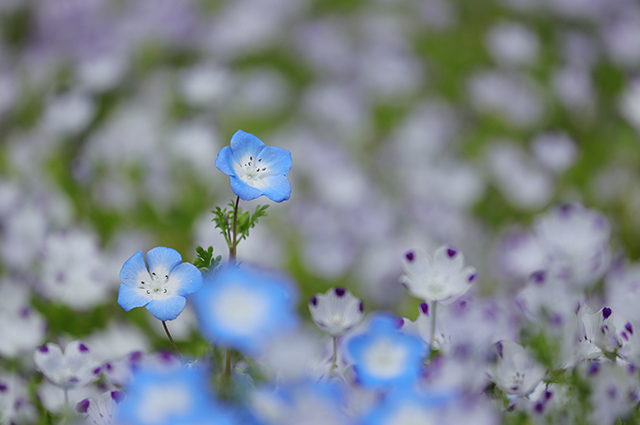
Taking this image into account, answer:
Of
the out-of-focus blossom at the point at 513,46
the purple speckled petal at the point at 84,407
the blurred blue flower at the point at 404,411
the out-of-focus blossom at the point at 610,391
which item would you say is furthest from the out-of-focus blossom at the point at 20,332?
the out-of-focus blossom at the point at 513,46

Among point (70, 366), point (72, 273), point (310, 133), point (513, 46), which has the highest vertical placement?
point (70, 366)

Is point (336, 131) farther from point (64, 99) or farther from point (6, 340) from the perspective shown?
point (6, 340)

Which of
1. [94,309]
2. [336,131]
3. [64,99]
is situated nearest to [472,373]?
[94,309]

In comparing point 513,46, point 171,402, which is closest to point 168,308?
point 171,402

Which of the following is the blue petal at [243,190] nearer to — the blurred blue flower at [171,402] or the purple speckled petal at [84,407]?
the blurred blue flower at [171,402]

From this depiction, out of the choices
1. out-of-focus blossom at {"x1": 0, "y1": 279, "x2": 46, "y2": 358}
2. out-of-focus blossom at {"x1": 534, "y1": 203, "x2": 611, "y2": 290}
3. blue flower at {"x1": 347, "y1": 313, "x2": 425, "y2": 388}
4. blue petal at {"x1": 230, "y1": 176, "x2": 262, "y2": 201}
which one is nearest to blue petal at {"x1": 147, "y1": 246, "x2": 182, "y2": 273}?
blue petal at {"x1": 230, "y1": 176, "x2": 262, "y2": 201}

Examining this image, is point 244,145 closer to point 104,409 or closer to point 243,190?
point 243,190

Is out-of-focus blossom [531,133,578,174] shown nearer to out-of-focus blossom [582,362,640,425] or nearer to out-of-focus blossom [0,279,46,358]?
out-of-focus blossom [582,362,640,425]
